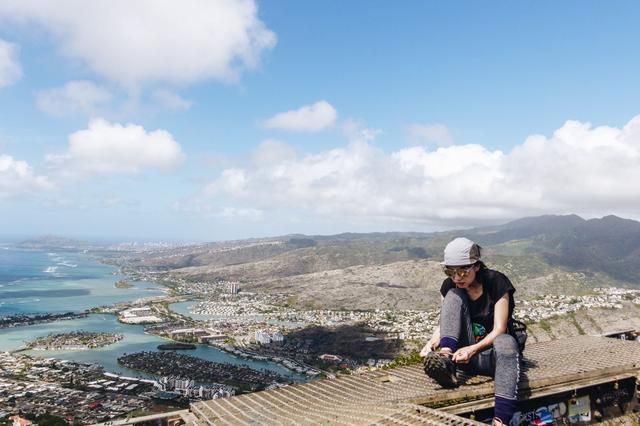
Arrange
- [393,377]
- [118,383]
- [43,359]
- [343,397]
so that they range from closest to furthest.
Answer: [343,397], [393,377], [118,383], [43,359]

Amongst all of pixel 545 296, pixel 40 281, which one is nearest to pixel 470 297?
pixel 545 296

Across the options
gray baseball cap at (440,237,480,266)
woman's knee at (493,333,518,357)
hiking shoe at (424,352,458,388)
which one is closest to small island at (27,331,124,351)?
hiking shoe at (424,352,458,388)

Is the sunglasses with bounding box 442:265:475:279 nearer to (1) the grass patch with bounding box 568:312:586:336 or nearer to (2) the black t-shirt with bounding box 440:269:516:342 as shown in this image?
(2) the black t-shirt with bounding box 440:269:516:342

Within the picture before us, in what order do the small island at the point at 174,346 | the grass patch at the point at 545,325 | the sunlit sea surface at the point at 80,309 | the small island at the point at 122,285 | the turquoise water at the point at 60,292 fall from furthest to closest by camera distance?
the small island at the point at 122,285, the turquoise water at the point at 60,292, the small island at the point at 174,346, the sunlit sea surface at the point at 80,309, the grass patch at the point at 545,325

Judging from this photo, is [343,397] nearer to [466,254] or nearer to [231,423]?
[231,423]

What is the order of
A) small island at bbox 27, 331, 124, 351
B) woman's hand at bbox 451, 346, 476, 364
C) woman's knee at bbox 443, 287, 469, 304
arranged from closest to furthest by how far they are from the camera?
1. woman's hand at bbox 451, 346, 476, 364
2. woman's knee at bbox 443, 287, 469, 304
3. small island at bbox 27, 331, 124, 351

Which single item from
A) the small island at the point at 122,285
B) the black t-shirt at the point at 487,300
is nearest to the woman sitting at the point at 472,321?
the black t-shirt at the point at 487,300

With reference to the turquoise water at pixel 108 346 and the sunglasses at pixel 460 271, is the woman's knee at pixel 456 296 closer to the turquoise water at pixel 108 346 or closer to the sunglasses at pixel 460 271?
the sunglasses at pixel 460 271
